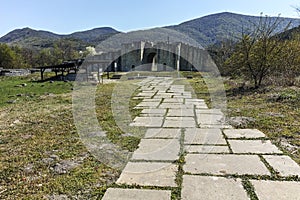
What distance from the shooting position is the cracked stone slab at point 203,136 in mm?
2820

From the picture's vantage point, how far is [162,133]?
3164 millimetres

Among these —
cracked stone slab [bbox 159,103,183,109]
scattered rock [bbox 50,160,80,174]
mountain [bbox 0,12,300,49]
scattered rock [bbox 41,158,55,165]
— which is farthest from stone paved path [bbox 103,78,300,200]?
mountain [bbox 0,12,300,49]

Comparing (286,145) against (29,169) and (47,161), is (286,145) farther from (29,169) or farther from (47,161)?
(29,169)

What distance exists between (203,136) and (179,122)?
2.46 feet

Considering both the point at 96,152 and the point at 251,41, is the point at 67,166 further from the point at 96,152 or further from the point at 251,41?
the point at 251,41

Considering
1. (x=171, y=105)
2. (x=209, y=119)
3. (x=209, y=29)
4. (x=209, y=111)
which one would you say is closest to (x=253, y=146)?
(x=209, y=119)

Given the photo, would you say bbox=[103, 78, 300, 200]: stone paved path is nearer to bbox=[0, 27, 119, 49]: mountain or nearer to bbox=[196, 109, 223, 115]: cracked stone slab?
bbox=[196, 109, 223, 115]: cracked stone slab

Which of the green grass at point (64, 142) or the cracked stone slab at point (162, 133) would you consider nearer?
the green grass at point (64, 142)

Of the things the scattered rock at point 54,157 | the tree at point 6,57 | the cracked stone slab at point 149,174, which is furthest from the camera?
the tree at point 6,57

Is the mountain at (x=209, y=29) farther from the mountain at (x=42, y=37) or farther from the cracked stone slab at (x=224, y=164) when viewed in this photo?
the cracked stone slab at (x=224, y=164)

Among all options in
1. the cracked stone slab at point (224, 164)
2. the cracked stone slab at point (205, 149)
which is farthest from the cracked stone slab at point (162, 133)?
the cracked stone slab at point (224, 164)

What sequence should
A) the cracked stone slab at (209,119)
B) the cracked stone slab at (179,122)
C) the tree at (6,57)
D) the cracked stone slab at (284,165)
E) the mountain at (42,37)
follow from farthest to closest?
1. the mountain at (42,37)
2. the tree at (6,57)
3. the cracked stone slab at (209,119)
4. the cracked stone slab at (179,122)
5. the cracked stone slab at (284,165)

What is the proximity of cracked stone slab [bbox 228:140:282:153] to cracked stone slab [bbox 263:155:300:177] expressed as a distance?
0.18 m

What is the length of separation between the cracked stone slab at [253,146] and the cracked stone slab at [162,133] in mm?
696
